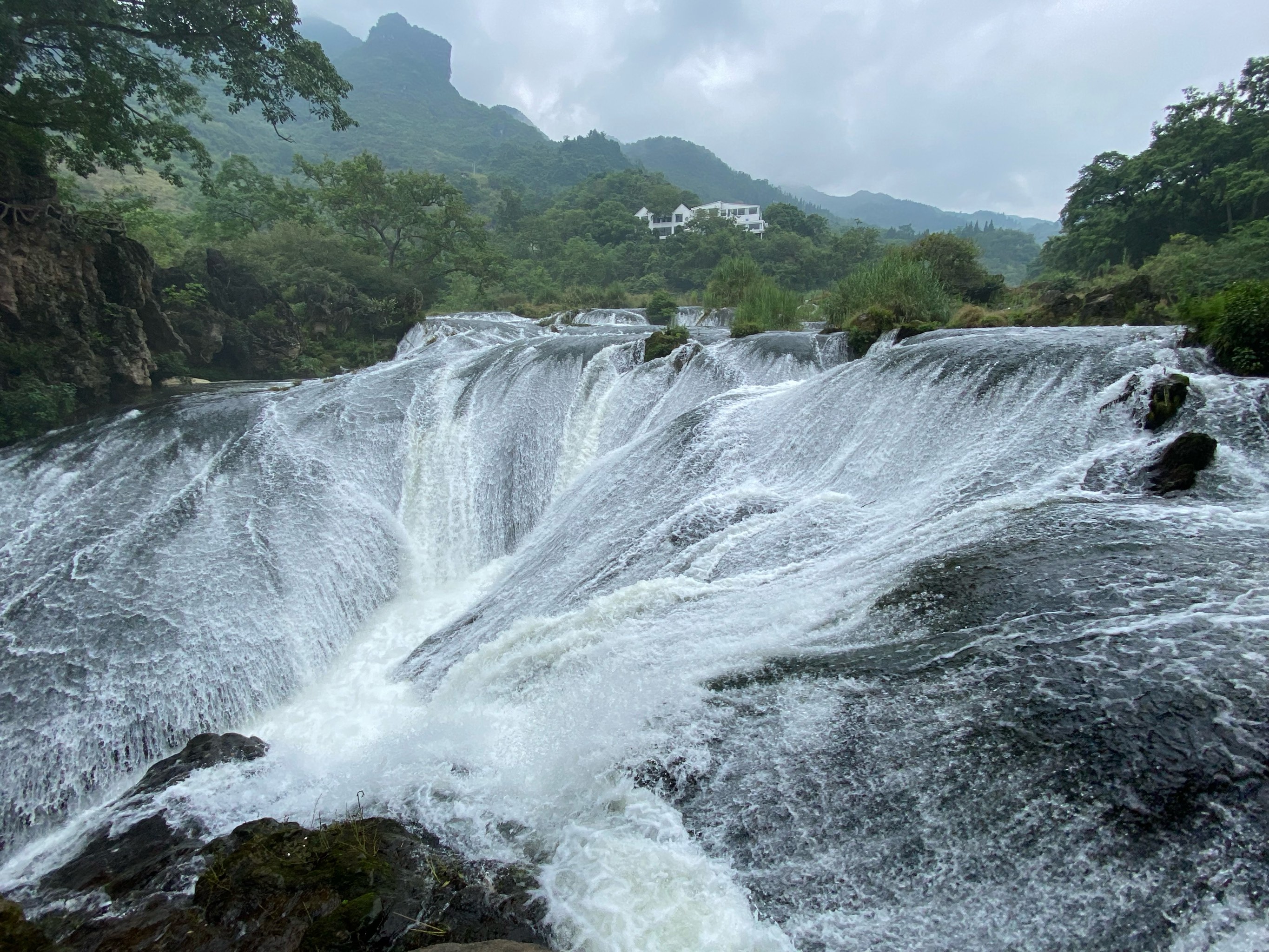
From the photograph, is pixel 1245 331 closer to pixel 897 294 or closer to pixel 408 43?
pixel 897 294

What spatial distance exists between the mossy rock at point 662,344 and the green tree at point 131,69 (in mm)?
9004

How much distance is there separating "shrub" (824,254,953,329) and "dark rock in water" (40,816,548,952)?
9839 millimetres

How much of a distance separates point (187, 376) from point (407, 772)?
12.4m

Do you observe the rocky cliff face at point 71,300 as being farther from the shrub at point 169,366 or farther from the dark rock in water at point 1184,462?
the dark rock in water at point 1184,462

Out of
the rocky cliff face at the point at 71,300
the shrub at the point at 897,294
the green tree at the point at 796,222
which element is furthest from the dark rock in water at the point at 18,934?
the green tree at the point at 796,222

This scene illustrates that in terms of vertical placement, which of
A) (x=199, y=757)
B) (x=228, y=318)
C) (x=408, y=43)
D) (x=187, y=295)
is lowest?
(x=199, y=757)

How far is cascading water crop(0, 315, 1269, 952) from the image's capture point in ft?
7.80

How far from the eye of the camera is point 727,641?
158 inches

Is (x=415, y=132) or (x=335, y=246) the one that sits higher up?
(x=415, y=132)

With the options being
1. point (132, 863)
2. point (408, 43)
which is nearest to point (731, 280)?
point (132, 863)

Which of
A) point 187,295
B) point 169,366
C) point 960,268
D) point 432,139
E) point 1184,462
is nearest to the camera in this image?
point 1184,462

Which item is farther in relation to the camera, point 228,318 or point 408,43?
point 408,43

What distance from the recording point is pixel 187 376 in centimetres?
1256

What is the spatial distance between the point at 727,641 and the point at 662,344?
809 cm
